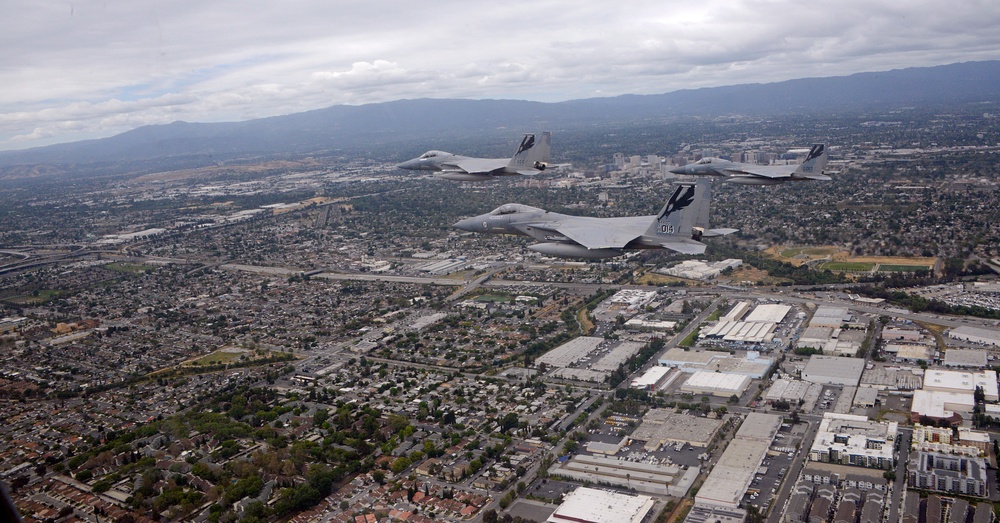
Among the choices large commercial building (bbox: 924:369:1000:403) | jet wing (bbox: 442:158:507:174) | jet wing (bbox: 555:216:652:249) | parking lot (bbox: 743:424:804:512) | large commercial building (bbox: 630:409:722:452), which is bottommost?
parking lot (bbox: 743:424:804:512)

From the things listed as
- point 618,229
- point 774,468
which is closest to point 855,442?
point 774,468

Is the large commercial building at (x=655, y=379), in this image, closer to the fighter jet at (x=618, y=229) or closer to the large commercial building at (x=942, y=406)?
the large commercial building at (x=942, y=406)

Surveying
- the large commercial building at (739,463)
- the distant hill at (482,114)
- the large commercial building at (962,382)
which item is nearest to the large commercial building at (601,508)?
the large commercial building at (739,463)

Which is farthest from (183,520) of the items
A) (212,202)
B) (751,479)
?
(212,202)

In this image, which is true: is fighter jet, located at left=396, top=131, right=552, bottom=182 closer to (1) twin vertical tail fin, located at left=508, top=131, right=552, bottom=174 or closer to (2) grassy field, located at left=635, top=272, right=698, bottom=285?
(1) twin vertical tail fin, located at left=508, top=131, right=552, bottom=174

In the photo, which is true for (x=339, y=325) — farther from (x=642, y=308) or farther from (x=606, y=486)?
(x=606, y=486)

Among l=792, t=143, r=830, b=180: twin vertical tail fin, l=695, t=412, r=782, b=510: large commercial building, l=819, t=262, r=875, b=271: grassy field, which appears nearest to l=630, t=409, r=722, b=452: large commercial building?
l=695, t=412, r=782, b=510: large commercial building
